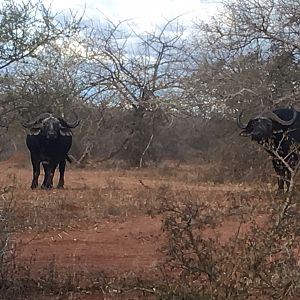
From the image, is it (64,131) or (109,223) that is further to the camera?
(64,131)

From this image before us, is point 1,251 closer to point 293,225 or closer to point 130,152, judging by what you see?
point 293,225

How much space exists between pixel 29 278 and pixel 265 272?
2802mm

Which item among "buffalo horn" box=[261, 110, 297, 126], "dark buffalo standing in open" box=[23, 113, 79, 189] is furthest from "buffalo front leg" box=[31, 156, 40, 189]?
"buffalo horn" box=[261, 110, 297, 126]

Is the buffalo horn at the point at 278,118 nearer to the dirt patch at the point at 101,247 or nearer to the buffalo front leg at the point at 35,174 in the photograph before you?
the buffalo front leg at the point at 35,174

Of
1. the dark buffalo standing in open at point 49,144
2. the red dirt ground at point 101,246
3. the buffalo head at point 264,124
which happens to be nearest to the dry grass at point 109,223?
the red dirt ground at point 101,246

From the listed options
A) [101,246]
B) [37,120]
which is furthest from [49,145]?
[101,246]

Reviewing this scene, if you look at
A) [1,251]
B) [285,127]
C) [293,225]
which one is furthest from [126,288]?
[285,127]

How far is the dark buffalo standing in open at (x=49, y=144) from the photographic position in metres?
19.7

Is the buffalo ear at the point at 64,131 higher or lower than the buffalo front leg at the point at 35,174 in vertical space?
higher

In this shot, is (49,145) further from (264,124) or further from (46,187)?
(264,124)

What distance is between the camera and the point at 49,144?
2012cm

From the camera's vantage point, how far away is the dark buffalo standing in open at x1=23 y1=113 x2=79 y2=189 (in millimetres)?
19734

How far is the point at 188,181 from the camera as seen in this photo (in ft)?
73.0

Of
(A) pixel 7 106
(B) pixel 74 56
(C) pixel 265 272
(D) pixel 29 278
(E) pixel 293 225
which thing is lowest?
(D) pixel 29 278
